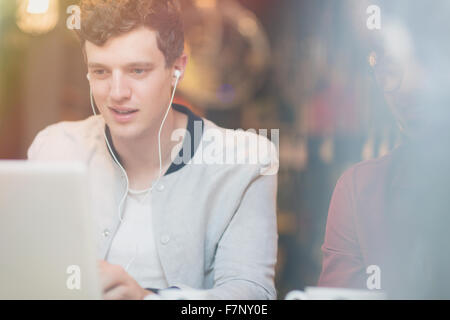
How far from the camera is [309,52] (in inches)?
57.8

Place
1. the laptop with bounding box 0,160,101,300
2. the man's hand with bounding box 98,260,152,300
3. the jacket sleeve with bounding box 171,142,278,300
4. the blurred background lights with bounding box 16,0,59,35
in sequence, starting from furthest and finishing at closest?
the blurred background lights with bounding box 16,0,59,35
the jacket sleeve with bounding box 171,142,278,300
the man's hand with bounding box 98,260,152,300
the laptop with bounding box 0,160,101,300

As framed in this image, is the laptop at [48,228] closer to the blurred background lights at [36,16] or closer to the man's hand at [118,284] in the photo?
the man's hand at [118,284]

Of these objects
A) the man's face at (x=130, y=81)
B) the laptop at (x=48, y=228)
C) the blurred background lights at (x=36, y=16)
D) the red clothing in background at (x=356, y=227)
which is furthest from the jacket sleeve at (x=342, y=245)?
the blurred background lights at (x=36, y=16)

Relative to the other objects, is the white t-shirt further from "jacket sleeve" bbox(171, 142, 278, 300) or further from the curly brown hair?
the curly brown hair

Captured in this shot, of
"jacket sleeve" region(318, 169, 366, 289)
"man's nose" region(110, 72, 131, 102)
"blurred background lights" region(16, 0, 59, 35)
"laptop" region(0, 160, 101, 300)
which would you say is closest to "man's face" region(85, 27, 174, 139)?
"man's nose" region(110, 72, 131, 102)

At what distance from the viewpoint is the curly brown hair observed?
1377 mm

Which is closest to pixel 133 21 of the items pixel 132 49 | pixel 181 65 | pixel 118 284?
pixel 132 49

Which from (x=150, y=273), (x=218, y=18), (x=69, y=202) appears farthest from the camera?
(x=218, y=18)

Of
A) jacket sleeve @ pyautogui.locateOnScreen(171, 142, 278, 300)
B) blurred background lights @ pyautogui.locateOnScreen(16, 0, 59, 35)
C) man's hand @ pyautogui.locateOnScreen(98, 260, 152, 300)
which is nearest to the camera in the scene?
man's hand @ pyautogui.locateOnScreen(98, 260, 152, 300)

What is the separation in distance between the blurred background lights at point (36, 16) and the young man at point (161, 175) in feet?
0.44

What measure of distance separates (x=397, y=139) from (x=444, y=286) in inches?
18.6

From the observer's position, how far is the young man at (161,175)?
138 centimetres
